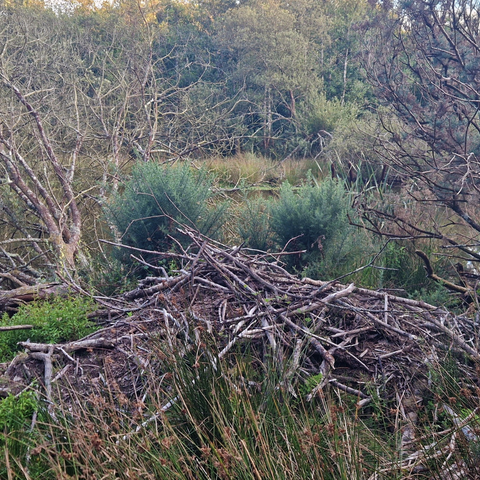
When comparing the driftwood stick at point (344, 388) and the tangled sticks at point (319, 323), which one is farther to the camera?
the tangled sticks at point (319, 323)

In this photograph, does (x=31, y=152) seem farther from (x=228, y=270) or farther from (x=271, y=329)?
(x=271, y=329)

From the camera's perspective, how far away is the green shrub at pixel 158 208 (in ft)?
18.1

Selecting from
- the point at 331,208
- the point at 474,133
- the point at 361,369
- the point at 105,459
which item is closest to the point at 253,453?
the point at 105,459

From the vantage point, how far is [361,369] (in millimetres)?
3387

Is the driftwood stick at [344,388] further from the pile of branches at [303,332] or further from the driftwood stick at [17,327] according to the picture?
the driftwood stick at [17,327]

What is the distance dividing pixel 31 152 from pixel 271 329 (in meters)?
6.98

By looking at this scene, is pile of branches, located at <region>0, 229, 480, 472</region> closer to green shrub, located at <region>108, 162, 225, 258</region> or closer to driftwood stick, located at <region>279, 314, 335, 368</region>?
driftwood stick, located at <region>279, 314, 335, 368</region>

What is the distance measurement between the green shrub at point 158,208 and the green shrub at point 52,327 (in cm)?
153

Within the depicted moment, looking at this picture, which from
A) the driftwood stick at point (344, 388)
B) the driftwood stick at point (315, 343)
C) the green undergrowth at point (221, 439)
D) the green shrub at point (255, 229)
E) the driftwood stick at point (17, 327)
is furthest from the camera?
the green shrub at point (255, 229)

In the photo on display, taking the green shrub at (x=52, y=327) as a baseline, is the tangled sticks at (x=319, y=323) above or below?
above

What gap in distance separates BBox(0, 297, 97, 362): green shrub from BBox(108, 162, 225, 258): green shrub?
5.00 ft

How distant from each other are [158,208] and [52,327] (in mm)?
2038

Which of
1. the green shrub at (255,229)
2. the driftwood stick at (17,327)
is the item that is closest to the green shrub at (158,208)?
the green shrub at (255,229)

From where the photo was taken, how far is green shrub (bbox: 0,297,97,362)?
3.82 meters
